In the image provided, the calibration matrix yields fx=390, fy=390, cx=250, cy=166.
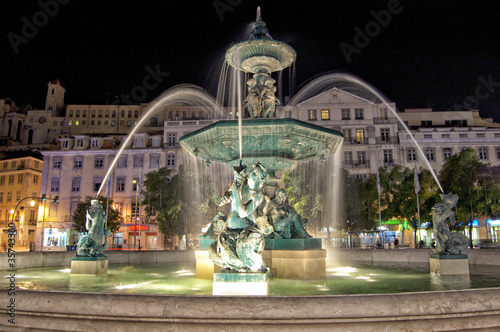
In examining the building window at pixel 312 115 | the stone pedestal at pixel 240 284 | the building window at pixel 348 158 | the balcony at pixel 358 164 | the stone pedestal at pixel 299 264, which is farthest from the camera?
the building window at pixel 312 115

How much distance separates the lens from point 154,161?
47219 millimetres

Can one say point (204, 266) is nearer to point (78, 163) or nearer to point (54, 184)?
point (78, 163)

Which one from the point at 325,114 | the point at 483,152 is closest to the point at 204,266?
the point at 325,114

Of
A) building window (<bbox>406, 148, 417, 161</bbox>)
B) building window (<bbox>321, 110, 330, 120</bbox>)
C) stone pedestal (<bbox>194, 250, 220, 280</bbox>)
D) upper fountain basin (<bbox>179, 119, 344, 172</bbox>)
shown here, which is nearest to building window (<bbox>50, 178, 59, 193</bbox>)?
building window (<bbox>321, 110, 330, 120</bbox>)

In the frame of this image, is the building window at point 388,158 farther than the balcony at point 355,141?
No

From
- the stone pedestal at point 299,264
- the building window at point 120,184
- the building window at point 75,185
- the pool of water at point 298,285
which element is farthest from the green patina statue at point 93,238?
the building window at point 75,185

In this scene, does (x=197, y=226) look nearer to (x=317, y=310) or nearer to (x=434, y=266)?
(x=434, y=266)

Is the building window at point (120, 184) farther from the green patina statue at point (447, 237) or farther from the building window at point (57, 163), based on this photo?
the green patina statue at point (447, 237)

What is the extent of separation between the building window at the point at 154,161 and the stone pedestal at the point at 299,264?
39.8m

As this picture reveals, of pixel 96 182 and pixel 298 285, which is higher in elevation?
pixel 96 182

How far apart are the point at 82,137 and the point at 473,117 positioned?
52816mm

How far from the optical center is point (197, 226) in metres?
32.7

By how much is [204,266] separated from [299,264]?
7.50ft

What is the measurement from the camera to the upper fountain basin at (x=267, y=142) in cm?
945
